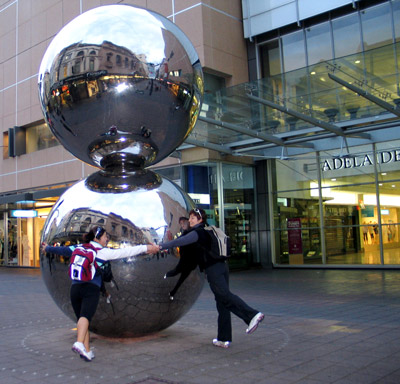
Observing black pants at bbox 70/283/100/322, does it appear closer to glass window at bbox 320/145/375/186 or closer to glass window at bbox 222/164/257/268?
glass window at bbox 222/164/257/268

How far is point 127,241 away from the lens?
16.9ft

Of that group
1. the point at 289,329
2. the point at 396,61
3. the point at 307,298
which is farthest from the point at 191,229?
the point at 396,61

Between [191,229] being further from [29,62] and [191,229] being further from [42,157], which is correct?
[29,62]

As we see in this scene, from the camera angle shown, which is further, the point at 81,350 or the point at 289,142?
the point at 289,142

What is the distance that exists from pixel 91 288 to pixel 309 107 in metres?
10.4

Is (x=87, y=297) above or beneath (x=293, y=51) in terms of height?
beneath

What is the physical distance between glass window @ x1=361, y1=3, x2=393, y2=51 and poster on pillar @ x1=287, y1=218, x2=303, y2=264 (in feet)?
22.5

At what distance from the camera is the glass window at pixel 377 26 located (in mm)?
16359

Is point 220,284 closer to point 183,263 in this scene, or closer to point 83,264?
point 183,263

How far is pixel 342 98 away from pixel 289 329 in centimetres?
859

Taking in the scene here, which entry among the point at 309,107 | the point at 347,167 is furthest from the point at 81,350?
the point at 347,167

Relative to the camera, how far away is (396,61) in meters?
12.0

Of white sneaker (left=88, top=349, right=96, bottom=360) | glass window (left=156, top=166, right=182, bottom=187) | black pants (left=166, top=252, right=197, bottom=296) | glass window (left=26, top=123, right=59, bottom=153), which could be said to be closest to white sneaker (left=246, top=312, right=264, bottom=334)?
black pants (left=166, top=252, right=197, bottom=296)

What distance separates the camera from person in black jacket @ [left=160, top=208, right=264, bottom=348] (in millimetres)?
5469
